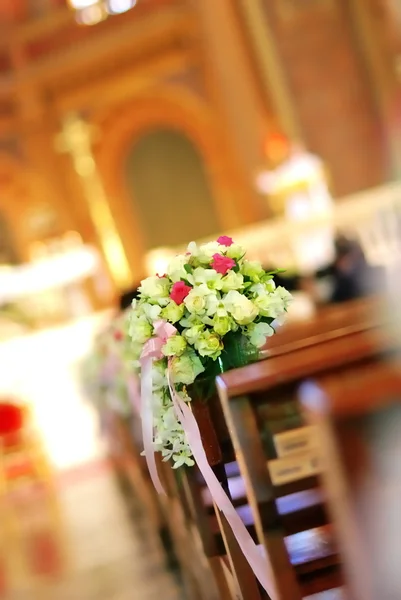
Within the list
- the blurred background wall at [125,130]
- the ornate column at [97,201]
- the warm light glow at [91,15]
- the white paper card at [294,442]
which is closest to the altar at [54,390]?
the blurred background wall at [125,130]

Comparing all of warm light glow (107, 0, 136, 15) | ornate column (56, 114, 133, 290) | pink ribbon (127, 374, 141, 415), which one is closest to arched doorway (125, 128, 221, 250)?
ornate column (56, 114, 133, 290)

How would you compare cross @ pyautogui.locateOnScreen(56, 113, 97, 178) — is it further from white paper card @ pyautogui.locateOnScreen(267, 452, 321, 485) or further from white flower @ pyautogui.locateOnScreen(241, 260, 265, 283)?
white paper card @ pyautogui.locateOnScreen(267, 452, 321, 485)

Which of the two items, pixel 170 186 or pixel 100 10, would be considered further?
pixel 170 186

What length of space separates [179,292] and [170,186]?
838 cm

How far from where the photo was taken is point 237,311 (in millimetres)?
1935

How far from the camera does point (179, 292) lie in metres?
1.98

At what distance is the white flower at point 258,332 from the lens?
6.54ft

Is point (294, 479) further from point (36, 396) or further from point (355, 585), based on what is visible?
point (36, 396)

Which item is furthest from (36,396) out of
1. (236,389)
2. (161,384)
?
(236,389)

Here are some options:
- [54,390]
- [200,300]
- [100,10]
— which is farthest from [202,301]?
[100,10]

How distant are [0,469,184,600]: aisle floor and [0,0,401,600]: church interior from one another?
0.02 m

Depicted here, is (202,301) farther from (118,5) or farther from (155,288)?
(118,5)

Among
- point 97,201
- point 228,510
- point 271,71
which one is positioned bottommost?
point 228,510

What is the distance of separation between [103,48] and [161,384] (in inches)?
319
